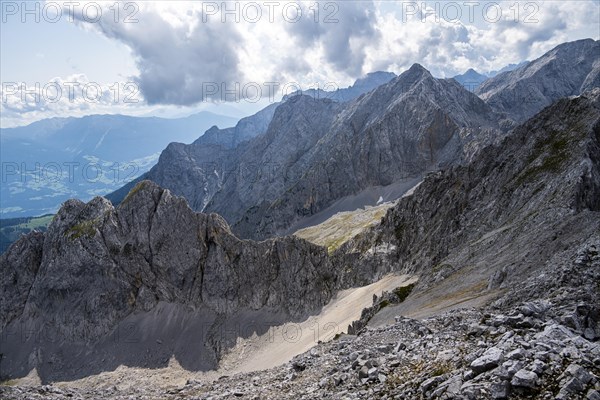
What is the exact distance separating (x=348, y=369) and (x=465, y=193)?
63123mm

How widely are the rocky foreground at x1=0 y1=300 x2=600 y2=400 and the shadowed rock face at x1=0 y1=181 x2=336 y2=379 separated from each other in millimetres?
63471

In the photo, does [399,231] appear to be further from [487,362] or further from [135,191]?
[487,362]

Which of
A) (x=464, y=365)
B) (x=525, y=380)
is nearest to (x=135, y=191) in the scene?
(x=464, y=365)

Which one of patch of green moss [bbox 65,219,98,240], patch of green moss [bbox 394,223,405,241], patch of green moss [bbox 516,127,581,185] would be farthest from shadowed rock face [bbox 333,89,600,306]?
patch of green moss [bbox 65,219,98,240]

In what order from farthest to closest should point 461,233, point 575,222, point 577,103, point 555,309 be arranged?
point 577,103
point 461,233
point 575,222
point 555,309

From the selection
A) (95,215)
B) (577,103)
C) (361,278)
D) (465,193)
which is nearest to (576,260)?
(465,193)

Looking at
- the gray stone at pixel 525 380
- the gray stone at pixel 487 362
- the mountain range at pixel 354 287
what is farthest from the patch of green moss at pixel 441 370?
the gray stone at pixel 525 380

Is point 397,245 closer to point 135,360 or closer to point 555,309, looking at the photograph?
point 135,360

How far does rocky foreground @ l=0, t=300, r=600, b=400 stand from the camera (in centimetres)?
1339

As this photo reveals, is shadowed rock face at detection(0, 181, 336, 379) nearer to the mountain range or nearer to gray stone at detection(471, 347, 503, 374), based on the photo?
the mountain range

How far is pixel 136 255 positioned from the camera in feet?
331

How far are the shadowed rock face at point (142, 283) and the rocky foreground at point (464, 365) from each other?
63.5 meters

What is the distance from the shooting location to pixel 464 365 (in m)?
16.2

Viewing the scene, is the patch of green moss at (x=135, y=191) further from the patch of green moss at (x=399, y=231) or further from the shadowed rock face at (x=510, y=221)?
the patch of green moss at (x=399, y=231)
